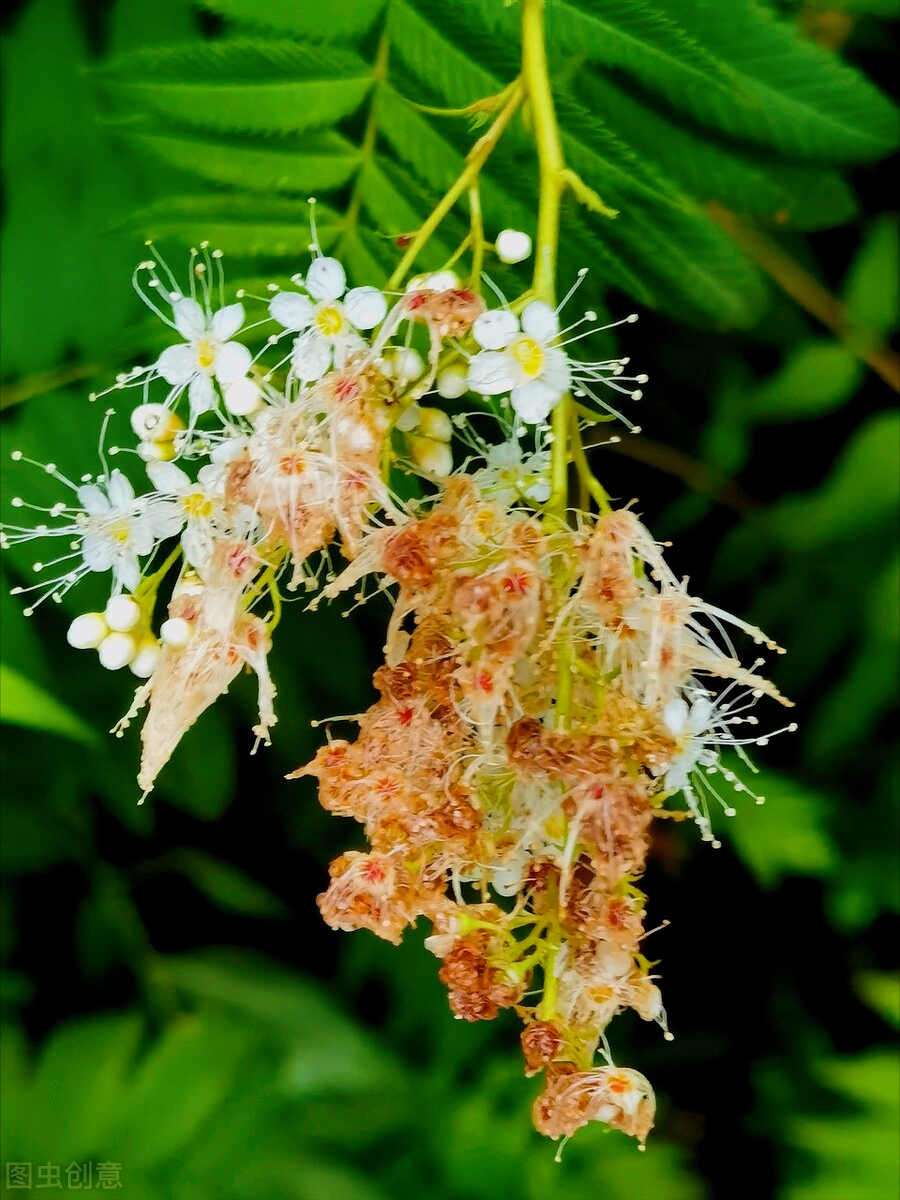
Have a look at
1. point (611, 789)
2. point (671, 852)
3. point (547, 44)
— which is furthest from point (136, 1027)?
point (547, 44)

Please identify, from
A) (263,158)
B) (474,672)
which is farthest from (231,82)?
(474,672)

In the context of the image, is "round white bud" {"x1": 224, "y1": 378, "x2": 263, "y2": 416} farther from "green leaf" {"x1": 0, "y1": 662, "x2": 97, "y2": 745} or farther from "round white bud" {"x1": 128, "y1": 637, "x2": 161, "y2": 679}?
"green leaf" {"x1": 0, "y1": 662, "x2": 97, "y2": 745}

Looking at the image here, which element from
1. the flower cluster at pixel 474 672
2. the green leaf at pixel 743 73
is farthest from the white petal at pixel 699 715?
the green leaf at pixel 743 73

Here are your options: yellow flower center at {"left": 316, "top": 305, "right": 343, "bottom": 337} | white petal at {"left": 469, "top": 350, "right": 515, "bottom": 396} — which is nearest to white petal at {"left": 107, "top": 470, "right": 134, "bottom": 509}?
yellow flower center at {"left": 316, "top": 305, "right": 343, "bottom": 337}

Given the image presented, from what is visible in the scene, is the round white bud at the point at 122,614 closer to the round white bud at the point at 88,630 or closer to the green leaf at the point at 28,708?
the round white bud at the point at 88,630

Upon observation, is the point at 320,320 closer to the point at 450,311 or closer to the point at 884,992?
the point at 450,311
